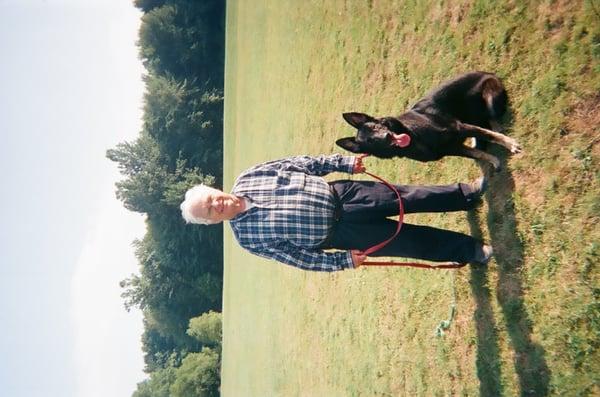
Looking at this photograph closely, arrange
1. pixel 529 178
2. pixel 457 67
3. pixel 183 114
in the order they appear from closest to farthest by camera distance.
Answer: pixel 529 178 → pixel 457 67 → pixel 183 114

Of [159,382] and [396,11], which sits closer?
[396,11]

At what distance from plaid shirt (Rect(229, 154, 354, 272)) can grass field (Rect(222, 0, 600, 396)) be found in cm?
159

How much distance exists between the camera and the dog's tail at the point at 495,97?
14.1ft

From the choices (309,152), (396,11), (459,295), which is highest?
(396,11)

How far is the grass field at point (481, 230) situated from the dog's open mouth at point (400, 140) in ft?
3.52

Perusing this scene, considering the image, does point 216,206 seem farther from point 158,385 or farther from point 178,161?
point 158,385

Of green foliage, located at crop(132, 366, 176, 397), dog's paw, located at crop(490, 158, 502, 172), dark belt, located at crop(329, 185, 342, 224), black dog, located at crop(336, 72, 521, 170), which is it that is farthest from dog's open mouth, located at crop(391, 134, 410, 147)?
green foliage, located at crop(132, 366, 176, 397)

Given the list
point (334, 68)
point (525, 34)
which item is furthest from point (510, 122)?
point (334, 68)

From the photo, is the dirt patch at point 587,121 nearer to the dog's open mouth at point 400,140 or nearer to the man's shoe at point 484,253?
the man's shoe at point 484,253

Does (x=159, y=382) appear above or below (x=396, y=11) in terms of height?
below

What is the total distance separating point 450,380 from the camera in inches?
174

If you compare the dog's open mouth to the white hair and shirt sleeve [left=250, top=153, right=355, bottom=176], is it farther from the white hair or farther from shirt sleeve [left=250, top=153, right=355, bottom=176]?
the white hair

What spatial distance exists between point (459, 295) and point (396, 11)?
477cm

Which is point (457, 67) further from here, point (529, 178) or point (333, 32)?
point (333, 32)
